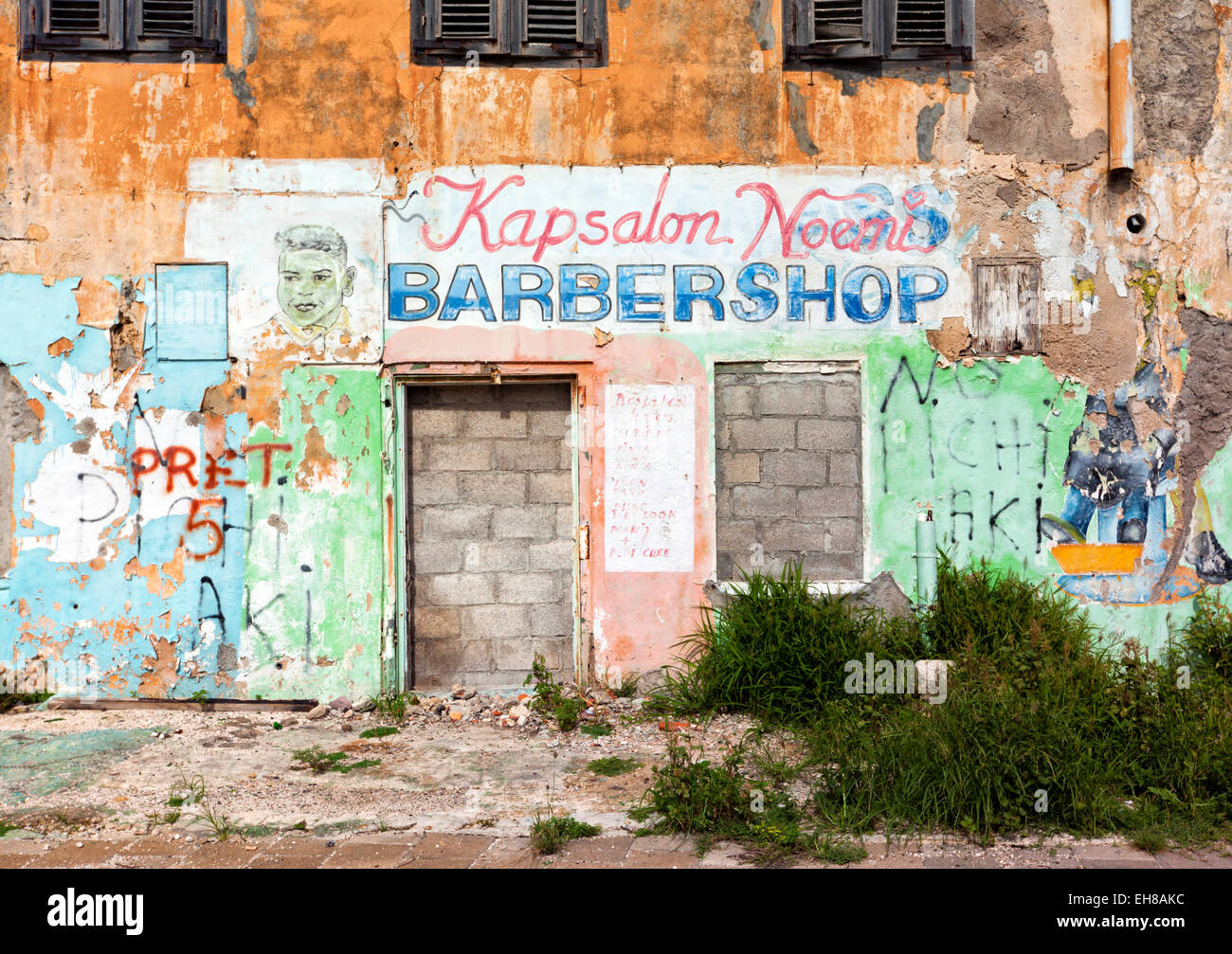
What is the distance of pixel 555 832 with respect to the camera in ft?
14.4

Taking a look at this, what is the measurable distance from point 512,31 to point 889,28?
96.6 inches

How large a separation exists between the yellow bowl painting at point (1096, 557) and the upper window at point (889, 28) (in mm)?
3274

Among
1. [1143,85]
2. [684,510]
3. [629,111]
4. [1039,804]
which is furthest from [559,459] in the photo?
[1143,85]

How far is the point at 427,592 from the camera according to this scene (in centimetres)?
673

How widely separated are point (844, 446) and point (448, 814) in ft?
11.3

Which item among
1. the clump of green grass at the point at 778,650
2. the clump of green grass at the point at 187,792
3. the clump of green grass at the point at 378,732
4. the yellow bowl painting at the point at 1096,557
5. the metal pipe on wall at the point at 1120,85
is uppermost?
the metal pipe on wall at the point at 1120,85

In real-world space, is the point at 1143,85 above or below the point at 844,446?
above

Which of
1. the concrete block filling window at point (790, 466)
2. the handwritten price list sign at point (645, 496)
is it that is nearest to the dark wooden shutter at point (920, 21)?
the concrete block filling window at point (790, 466)

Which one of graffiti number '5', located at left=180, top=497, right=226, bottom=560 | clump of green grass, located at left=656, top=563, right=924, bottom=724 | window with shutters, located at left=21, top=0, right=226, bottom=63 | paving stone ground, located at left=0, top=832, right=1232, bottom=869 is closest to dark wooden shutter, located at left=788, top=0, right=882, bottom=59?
clump of green grass, located at left=656, top=563, right=924, bottom=724

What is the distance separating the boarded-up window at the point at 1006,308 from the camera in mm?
6660

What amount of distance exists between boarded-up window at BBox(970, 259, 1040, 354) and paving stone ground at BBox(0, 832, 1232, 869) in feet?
11.1

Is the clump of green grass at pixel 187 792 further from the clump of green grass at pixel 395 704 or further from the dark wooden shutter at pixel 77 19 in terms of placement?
the dark wooden shutter at pixel 77 19

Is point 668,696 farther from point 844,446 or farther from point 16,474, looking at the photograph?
point 16,474

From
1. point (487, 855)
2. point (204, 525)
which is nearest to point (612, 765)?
point (487, 855)
